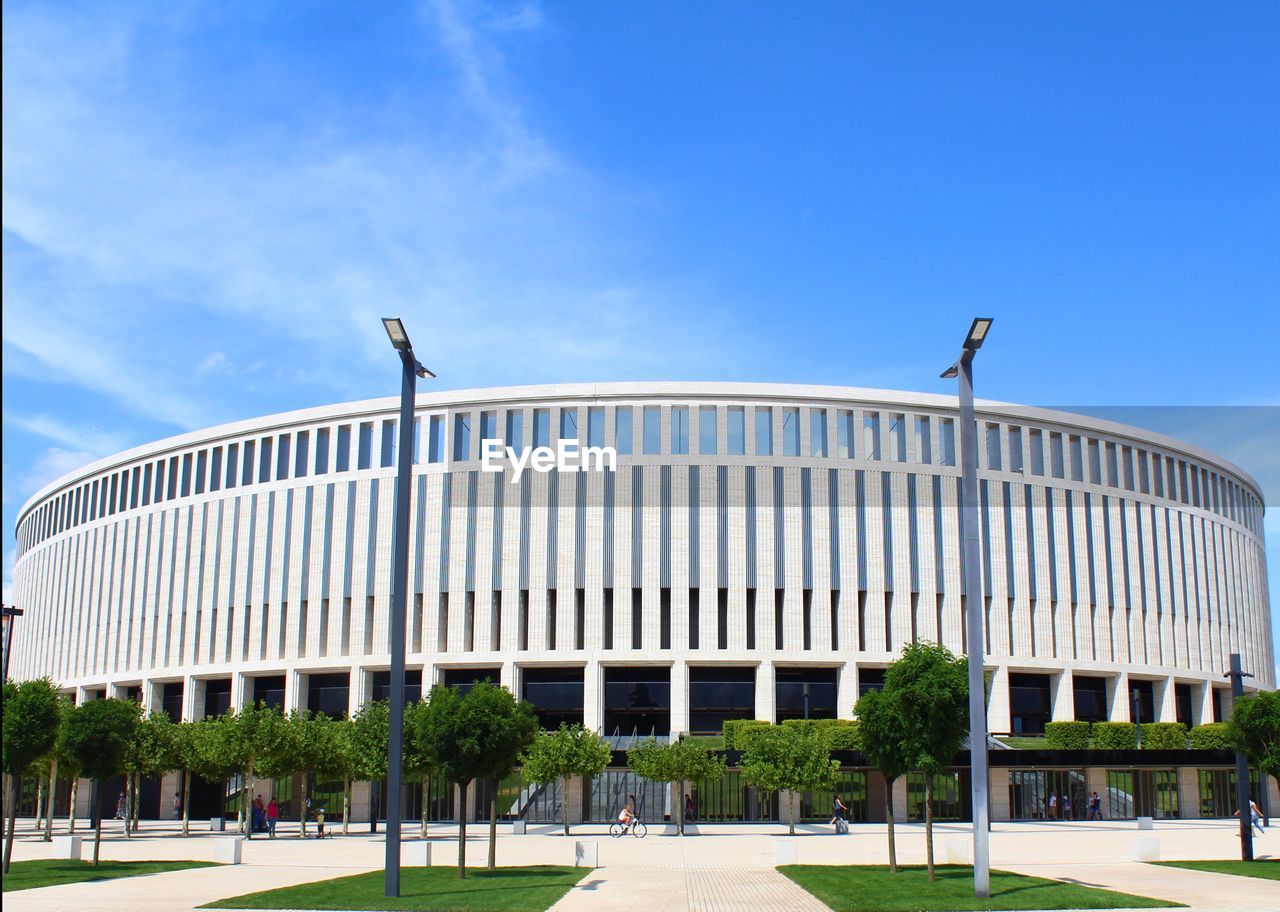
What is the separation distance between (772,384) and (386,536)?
76.8 ft

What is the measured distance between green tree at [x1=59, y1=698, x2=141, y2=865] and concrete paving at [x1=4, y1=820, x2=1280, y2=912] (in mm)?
3604

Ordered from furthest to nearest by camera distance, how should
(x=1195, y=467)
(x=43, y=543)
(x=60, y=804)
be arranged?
(x=43, y=543) → (x=1195, y=467) → (x=60, y=804)

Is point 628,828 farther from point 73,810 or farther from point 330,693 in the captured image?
point 330,693

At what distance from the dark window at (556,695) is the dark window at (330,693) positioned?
11.2 meters

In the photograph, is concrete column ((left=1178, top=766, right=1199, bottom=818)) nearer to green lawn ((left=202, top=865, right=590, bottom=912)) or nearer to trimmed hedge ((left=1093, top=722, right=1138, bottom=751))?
trimmed hedge ((left=1093, top=722, right=1138, bottom=751))

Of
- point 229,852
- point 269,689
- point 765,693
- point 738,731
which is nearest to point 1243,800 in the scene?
point 229,852

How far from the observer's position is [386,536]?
221 ft

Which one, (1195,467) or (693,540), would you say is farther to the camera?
(1195,467)

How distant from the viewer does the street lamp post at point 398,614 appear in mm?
22906

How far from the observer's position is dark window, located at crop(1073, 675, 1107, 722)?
2761 inches

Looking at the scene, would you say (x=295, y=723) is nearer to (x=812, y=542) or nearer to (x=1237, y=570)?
(x=812, y=542)

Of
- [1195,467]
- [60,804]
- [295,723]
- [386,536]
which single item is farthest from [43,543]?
[1195,467]

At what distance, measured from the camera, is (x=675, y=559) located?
64.2 m

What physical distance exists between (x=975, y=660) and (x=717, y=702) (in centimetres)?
4296
